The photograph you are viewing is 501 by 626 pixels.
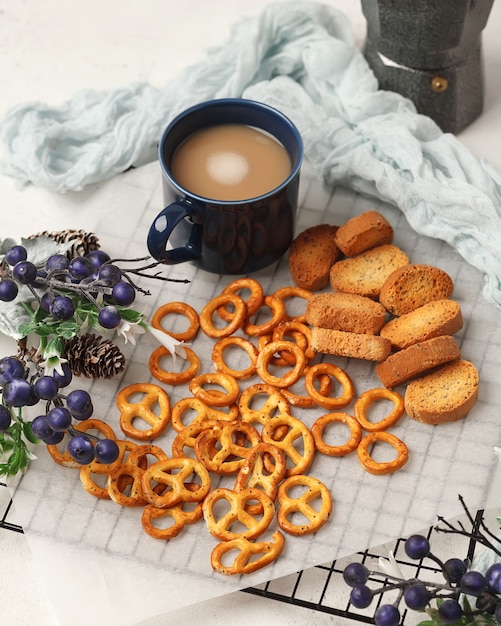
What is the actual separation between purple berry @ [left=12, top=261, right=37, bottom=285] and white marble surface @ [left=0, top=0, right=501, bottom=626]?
34 cm

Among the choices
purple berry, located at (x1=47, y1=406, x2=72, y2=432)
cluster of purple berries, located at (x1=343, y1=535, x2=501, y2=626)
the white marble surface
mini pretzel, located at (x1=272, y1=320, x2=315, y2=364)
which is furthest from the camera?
the white marble surface

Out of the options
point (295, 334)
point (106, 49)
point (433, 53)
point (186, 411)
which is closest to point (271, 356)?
point (295, 334)

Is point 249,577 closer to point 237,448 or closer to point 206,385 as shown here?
point 237,448

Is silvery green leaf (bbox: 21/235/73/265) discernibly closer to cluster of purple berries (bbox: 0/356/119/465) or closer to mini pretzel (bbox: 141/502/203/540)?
cluster of purple berries (bbox: 0/356/119/465)

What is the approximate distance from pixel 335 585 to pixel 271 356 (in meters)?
0.37

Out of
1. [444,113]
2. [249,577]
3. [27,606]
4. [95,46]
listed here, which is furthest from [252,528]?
[95,46]

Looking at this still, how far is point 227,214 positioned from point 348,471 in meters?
0.43

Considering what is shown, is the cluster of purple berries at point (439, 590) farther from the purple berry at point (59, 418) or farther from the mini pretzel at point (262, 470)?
the purple berry at point (59, 418)

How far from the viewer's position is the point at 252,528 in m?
1.52

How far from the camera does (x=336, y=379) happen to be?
1.69 meters

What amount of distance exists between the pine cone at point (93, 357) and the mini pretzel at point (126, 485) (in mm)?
153

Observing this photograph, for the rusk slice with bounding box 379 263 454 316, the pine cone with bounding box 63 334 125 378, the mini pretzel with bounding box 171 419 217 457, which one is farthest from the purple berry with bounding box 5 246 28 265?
the rusk slice with bounding box 379 263 454 316

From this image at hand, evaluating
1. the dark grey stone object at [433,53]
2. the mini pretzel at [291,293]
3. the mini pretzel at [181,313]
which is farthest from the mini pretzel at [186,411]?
the dark grey stone object at [433,53]

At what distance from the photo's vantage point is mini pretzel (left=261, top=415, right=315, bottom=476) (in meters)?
1.58
